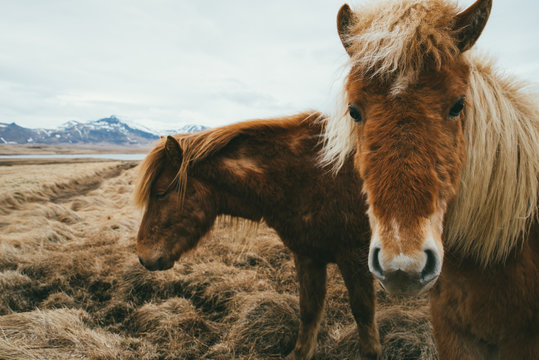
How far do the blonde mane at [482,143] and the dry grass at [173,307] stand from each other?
1932mm

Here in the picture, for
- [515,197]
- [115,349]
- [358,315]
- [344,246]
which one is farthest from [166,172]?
[515,197]

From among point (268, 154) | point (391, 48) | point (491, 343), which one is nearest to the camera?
point (391, 48)

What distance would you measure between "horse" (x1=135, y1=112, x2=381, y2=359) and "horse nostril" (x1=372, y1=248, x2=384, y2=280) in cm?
147

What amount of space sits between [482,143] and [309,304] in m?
2.39

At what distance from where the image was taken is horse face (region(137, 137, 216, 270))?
3.06 m

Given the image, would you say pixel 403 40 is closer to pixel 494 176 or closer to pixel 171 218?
pixel 494 176

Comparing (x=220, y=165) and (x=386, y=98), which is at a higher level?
(x=386, y=98)

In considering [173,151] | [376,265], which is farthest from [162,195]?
[376,265]

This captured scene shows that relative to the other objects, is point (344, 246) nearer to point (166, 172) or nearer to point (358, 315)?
point (358, 315)

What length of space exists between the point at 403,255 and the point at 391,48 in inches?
37.0

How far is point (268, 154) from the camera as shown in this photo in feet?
9.78

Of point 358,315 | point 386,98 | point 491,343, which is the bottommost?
point 358,315

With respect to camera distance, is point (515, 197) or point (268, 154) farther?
point (268, 154)

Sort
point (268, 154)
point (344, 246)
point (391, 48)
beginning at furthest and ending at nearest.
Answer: point (268, 154), point (344, 246), point (391, 48)
